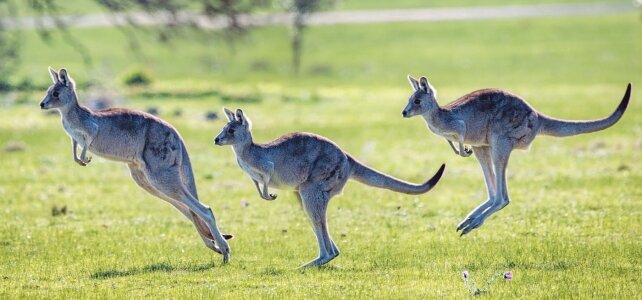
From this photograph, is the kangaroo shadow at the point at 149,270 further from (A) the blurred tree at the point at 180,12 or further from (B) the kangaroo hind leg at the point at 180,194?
(A) the blurred tree at the point at 180,12

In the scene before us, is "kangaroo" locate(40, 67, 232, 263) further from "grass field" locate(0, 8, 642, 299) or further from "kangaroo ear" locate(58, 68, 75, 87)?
"grass field" locate(0, 8, 642, 299)

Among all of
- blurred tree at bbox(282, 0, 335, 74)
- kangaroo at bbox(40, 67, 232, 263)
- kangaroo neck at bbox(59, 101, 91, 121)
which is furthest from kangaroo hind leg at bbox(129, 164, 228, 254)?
blurred tree at bbox(282, 0, 335, 74)

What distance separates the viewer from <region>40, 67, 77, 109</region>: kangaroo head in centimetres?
1252

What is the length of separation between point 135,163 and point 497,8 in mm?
50890

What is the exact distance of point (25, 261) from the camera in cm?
1295

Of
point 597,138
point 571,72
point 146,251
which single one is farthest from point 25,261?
point 571,72

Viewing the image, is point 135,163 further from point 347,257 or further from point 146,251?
point 347,257

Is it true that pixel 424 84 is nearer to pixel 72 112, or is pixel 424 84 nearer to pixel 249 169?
pixel 249 169

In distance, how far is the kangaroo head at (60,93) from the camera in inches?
493

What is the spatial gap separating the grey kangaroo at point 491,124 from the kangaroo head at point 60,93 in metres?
3.61

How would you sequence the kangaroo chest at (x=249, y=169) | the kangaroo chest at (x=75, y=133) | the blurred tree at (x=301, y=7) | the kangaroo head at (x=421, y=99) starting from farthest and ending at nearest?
the blurred tree at (x=301, y=7)
the kangaroo head at (x=421, y=99)
the kangaroo chest at (x=75, y=133)
the kangaroo chest at (x=249, y=169)

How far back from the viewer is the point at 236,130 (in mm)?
12102

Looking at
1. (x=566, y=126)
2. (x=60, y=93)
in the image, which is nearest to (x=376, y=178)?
(x=566, y=126)

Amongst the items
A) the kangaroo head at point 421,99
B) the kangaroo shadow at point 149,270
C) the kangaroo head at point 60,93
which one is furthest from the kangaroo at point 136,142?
the kangaroo head at point 421,99
